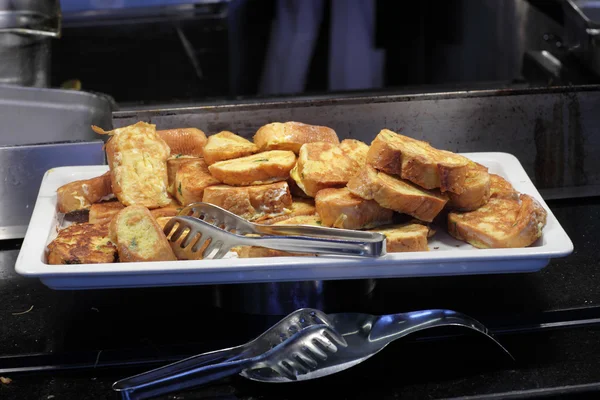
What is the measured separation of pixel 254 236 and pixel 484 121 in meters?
0.82

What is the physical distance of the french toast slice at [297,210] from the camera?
1.40 m

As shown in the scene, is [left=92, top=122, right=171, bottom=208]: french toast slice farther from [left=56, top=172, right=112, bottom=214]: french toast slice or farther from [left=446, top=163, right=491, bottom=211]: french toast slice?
[left=446, top=163, right=491, bottom=211]: french toast slice

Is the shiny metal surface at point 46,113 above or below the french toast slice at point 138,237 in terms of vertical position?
above

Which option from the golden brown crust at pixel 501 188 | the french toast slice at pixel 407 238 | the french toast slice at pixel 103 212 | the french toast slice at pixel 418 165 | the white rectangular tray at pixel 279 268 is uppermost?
the french toast slice at pixel 418 165

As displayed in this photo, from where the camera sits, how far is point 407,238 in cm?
130

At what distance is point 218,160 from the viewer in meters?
1.49

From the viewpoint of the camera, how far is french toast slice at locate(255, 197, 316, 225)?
1.40 meters

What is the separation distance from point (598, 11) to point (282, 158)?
1.39 metres

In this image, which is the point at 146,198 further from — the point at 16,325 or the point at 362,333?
the point at 362,333

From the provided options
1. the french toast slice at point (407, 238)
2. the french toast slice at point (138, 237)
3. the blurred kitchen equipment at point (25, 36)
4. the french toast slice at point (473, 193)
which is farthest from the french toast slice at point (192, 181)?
the blurred kitchen equipment at point (25, 36)

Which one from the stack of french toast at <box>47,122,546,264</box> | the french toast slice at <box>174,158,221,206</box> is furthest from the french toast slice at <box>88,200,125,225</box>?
the french toast slice at <box>174,158,221,206</box>

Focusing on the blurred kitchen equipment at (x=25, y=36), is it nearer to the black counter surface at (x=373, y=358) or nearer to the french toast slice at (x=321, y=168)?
the black counter surface at (x=373, y=358)

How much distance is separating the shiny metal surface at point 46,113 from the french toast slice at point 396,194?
0.82 metres

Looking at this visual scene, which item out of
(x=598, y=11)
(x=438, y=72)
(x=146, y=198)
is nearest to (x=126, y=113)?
(x=146, y=198)
